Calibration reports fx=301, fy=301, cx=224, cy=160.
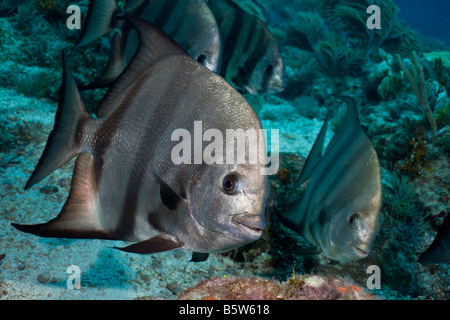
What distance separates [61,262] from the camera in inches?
112

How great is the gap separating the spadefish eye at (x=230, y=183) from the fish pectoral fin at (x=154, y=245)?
38 centimetres

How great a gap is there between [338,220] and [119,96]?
1.85 m

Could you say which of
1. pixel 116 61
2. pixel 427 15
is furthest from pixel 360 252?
pixel 427 15

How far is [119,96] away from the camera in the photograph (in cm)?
152

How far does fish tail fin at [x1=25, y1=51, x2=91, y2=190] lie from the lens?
1446 millimetres

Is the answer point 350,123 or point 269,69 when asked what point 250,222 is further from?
point 269,69

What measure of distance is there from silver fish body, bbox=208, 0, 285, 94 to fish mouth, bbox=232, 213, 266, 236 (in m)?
2.78

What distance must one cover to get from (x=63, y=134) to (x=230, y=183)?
2.85 feet

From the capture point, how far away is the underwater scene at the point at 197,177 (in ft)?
4.60

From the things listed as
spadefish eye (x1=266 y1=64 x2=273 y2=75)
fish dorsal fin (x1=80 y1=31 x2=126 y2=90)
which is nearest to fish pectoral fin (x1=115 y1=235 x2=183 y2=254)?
fish dorsal fin (x1=80 y1=31 x2=126 y2=90)

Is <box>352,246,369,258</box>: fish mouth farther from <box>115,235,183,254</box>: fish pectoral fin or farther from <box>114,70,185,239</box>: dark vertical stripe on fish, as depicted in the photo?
<box>114,70,185,239</box>: dark vertical stripe on fish
